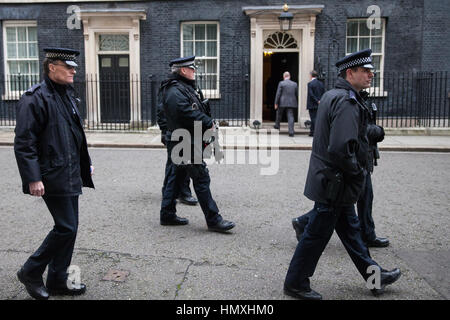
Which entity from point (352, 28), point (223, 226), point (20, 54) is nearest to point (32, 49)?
point (20, 54)

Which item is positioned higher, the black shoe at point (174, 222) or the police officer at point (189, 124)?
the police officer at point (189, 124)

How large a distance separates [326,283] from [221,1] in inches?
555

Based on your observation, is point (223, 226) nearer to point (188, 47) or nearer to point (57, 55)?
point (57, 55)

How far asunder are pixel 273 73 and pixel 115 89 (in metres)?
5.90

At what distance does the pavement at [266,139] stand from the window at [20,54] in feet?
7.12

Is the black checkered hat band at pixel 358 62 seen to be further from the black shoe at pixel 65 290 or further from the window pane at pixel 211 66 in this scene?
the window pane at pixel 211 66

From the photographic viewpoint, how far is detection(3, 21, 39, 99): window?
17766 mm

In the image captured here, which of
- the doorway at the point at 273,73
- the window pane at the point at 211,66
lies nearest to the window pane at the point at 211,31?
the window pane at the point at 211,66

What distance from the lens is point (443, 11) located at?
1612 cm

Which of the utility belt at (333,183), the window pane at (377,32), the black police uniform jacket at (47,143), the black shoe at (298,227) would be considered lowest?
the black shoe at (298,227)

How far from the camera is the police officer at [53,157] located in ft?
11.6

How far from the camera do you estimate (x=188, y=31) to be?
1717cm

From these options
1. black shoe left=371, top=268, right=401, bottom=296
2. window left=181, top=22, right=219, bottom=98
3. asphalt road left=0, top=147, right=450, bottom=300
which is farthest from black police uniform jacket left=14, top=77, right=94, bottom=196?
window left=181, top=22, right=219, bottom=98

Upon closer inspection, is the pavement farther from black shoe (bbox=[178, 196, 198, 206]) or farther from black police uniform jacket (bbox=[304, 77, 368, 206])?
black police uniform jacket (bbox=[304, 77, 368, 206])
